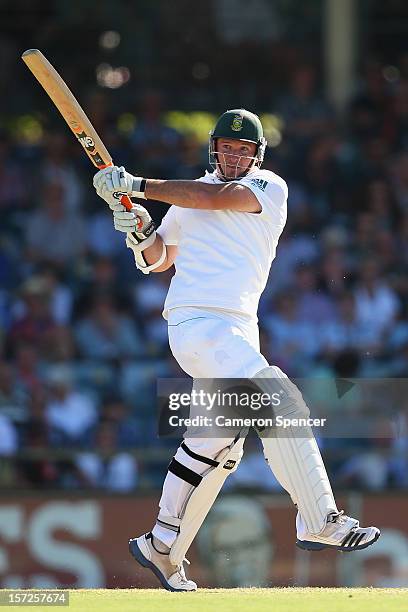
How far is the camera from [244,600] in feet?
18.2

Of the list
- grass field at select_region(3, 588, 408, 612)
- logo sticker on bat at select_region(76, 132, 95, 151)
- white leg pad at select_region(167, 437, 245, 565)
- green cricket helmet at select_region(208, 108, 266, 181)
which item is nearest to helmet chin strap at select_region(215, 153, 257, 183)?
green cricket helmet at select_region(208, 108, 266, 181)

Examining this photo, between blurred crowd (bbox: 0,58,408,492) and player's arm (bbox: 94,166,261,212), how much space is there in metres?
3.55

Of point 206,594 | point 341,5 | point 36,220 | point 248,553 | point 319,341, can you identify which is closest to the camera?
point 206,594

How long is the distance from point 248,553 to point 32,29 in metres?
6.08

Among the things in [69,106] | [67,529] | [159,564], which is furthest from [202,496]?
[67,529]

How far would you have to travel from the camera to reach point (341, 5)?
12141 millimetres

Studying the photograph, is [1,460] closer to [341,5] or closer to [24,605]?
[24,605]

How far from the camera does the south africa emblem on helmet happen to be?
571 cm

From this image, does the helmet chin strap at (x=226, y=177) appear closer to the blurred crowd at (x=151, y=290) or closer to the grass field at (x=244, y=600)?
the grass field at (x=244, y=600)

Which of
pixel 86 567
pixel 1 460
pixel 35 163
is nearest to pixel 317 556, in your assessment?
pixel 86 567

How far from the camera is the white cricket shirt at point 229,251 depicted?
560 centimetres

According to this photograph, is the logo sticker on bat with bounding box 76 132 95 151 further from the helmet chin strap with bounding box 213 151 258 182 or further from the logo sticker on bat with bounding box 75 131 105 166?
the helmet chin strap with bounding box 213 151 258 182

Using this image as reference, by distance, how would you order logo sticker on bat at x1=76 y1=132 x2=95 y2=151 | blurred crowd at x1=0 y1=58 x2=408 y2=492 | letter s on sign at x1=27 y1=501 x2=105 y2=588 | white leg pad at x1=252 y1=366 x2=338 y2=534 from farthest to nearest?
1. blurred crowd at x1=0 y1=58 x2=408 y2=492
2. letter s on sign at x1=27 y1=501 x2=105 y2=588
3. logo sticker on bat at x1=76 y1=132 x2=95 y2=151
4. white leg pad at x1=252 y1=366 x2=338 y2=534

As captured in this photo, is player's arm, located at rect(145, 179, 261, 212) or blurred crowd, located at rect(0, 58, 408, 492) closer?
player's arm, located at rect(145, 179, 261, 212)
